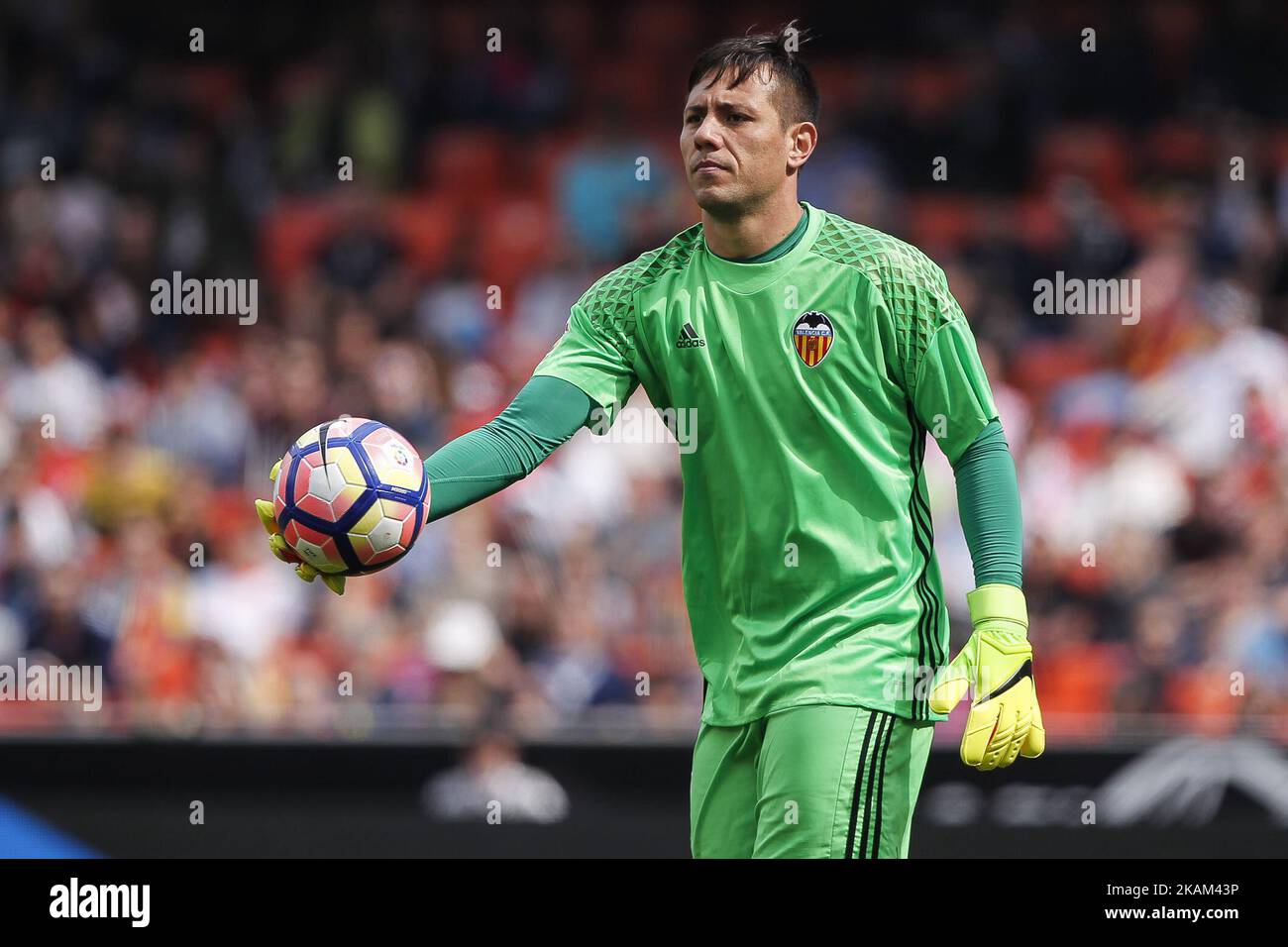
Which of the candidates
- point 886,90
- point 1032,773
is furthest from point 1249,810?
point 886,90

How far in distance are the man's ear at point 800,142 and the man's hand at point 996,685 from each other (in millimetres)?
1220

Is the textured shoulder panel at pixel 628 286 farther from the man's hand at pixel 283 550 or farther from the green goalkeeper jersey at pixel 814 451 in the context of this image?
the man's hand at pixel 283 550

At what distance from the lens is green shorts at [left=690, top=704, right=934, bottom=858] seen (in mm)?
4578

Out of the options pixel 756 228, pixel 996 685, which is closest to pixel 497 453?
pixel 756 228

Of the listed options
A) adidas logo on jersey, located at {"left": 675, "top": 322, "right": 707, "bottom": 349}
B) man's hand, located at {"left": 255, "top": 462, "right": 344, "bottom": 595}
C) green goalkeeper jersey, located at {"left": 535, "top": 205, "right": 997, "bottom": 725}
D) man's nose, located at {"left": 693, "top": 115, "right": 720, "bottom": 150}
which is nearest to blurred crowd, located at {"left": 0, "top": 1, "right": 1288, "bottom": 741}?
green goalkeeper jersey, located at {"left": 535, "top": 205, "right": 997, "bottom": 725}

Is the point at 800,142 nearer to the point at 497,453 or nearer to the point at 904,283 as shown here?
the point at 904,283

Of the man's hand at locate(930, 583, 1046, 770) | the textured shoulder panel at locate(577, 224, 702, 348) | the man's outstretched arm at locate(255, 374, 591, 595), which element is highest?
the textured shoulder panel at locate(577, 224, 702, 348)

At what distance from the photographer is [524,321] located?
495 inches

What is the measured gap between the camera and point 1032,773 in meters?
9.08

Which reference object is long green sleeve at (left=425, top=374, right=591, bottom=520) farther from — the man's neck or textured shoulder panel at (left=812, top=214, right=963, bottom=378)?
textured shoulder panel at (left=812, top=214, right=963, bottom=378)

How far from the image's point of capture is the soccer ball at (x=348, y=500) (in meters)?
4.47

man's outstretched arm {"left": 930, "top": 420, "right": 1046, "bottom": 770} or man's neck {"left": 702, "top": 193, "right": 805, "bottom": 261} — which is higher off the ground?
man's neck {"left": 702, "top": 193, "right": 805, "bottom": 261}

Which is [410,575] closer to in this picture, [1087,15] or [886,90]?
[886,90]

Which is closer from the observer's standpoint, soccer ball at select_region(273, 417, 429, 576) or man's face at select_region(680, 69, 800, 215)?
soccer ball at select_region(273, 417, 429, 576)
